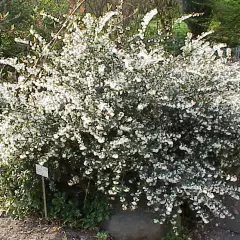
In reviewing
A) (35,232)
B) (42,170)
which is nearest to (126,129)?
(42,170)

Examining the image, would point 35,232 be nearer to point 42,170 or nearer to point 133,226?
point 42,170

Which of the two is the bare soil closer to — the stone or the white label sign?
the stone

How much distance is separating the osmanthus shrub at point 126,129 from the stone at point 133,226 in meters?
0.10

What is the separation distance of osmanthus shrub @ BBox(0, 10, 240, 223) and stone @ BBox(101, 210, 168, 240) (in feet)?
0.32

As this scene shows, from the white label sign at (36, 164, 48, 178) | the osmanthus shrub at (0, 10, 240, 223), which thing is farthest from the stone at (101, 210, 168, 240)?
the white label sign at (36, 164, 48, 178)

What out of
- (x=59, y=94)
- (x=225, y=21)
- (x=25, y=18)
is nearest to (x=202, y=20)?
(x=225, y=21)

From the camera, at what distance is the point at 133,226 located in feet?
9.66

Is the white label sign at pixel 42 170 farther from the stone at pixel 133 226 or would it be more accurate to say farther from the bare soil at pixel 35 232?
the stone at pixel 133 226

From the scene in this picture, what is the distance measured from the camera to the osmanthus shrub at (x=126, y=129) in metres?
2.75

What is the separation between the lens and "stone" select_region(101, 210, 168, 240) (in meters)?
2.94

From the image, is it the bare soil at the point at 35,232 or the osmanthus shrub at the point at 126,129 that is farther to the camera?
the bare soil at the point at 35,232

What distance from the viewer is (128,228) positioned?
2943mm

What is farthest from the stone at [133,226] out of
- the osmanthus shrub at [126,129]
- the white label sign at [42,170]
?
the white label sign at [42,170]

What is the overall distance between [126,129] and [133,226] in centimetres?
77
